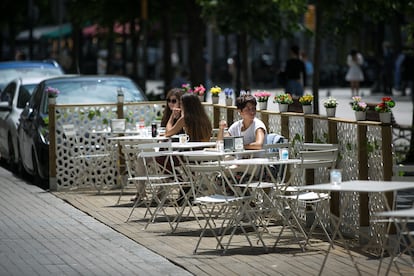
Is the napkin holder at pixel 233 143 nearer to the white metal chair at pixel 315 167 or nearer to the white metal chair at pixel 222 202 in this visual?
the white metal chair at pixel 222 202

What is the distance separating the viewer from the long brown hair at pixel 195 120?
15.7 meters

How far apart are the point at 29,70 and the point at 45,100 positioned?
742 centimetres

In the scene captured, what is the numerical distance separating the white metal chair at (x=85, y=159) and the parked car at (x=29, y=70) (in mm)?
6704

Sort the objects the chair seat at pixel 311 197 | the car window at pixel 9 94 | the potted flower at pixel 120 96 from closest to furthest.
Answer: the chair seat at pixel 311 197 → the potted flower at pixel 120 96 → the car window at pixel 9 94

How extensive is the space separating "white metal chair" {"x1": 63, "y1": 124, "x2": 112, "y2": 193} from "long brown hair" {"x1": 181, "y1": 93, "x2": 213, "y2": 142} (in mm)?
3069

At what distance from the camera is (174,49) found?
279 ft

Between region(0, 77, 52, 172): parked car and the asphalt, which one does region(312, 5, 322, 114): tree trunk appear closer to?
region(0, 77, 52, 172): parked car

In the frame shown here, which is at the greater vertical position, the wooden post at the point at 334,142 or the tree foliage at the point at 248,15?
the tree foliage at the point at 248,15

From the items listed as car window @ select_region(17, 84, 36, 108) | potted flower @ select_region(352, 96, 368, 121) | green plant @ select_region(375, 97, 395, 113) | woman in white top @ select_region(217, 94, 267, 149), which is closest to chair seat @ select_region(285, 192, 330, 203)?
potted flower @ select_region(352, 96, 368, 121)

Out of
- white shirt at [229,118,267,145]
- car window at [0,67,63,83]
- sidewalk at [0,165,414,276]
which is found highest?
car window at [0,67,63,83]

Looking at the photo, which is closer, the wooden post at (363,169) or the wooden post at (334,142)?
the wooden post at (363,169)

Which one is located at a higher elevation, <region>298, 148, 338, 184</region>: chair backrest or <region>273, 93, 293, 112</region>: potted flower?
<region>273, 93, 293, 112</region>: potted flower

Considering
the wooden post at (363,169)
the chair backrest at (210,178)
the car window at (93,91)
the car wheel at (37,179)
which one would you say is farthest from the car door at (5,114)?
the wooden post at (363,169)

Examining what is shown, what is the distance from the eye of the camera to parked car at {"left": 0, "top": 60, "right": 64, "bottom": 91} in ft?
86.6
